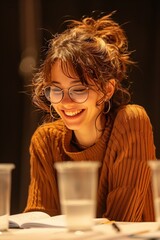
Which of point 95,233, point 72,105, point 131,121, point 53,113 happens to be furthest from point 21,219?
point 53,113

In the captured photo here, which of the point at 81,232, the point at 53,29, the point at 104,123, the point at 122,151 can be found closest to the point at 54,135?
the point at 104,123

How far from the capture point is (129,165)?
6.78ft

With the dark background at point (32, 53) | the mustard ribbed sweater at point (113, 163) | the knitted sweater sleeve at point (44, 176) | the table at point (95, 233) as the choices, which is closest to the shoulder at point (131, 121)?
the mustard ribbed sweater at point (113, 163)

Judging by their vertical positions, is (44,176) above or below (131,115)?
below

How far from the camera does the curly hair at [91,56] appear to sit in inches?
82.7

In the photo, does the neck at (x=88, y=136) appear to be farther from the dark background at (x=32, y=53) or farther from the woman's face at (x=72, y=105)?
the dark background at (x=32, y=53)

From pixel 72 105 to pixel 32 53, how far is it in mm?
1511

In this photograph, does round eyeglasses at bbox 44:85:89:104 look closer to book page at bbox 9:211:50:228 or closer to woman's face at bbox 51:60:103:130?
woman's face at bbox 51:60:103:130

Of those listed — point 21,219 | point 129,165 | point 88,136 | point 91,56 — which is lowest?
point 21,219

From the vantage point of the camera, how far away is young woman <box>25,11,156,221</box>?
6.77 ft

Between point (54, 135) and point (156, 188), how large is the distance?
1.12 m

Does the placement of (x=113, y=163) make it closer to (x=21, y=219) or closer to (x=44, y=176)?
(x=44, y=176)

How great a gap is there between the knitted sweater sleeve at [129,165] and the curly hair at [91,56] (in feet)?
0.51

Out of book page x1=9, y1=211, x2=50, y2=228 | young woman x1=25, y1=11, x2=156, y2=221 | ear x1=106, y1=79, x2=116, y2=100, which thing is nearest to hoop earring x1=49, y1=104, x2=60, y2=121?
young woman x1=25, y1=11, x2=156, y2=221
